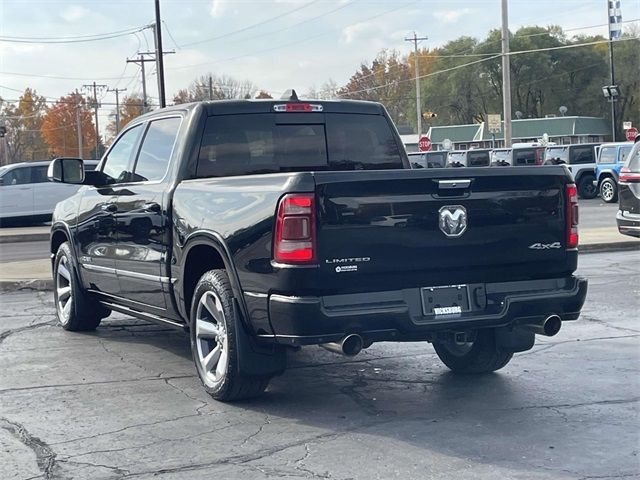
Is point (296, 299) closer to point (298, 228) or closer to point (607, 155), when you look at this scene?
point (298, 228)

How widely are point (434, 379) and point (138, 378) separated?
218 centimetres

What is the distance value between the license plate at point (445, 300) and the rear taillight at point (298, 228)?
77cm

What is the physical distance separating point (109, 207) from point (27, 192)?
62.6 ft

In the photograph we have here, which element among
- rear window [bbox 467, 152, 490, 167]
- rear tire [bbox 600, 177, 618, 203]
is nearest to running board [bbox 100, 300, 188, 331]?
rear tire [bbox 600, 177, 618, 203]

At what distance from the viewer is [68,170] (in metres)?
8.08

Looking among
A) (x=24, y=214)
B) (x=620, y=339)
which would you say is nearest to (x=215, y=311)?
(x=620, y=339)

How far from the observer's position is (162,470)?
4730 millimetres

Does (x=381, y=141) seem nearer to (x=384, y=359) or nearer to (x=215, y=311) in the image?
(x=384, y=359)

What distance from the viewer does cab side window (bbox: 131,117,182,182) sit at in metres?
7.05

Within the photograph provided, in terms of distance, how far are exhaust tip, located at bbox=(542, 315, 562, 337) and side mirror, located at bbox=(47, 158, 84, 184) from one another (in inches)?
167


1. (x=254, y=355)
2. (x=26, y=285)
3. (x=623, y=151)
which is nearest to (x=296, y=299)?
(x=254, y=355)

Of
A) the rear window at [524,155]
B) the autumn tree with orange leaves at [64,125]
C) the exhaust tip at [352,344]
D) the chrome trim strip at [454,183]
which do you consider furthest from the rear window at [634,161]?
the autumn tree with orange leaves at [64,125]

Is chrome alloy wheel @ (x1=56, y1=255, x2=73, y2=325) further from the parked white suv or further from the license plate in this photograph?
the parked white suv

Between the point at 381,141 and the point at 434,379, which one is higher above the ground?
the point at 381,141
